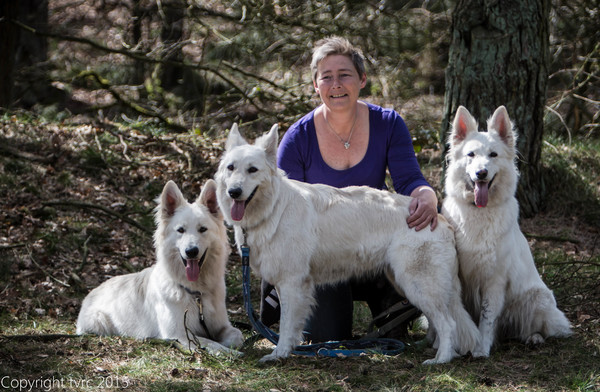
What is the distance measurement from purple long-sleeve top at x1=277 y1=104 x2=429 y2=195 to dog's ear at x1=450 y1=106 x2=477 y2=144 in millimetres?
431

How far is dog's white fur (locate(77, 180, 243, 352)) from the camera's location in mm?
3988

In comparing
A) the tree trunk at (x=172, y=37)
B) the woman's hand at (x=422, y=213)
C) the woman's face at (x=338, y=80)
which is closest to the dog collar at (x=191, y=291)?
the woman's hand at (x=422, y=213)

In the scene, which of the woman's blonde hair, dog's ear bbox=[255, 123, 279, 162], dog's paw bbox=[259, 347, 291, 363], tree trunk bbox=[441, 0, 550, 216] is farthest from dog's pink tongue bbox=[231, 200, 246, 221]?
tree trunk bbox=[441, 0, 550, 216]

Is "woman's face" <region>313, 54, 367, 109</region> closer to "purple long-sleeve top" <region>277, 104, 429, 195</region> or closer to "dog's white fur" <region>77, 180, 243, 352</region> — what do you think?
"purple long-sleeve top" <region>277, 104, 429, 195</region>

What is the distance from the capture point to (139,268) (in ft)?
19.2

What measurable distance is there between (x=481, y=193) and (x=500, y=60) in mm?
2591

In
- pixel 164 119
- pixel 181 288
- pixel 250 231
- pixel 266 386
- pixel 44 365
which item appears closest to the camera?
pixel 266 386

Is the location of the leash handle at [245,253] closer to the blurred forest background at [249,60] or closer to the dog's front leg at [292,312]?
the dog's front leg at [292,312]

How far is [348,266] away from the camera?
380 centimetres

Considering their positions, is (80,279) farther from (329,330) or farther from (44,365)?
(329,330)

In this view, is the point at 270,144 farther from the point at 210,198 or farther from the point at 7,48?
the point at 7,48

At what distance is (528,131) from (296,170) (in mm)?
2847

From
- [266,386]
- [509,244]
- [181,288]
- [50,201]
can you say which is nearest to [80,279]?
[50,201]

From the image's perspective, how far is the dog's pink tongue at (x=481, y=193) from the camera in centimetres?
370
